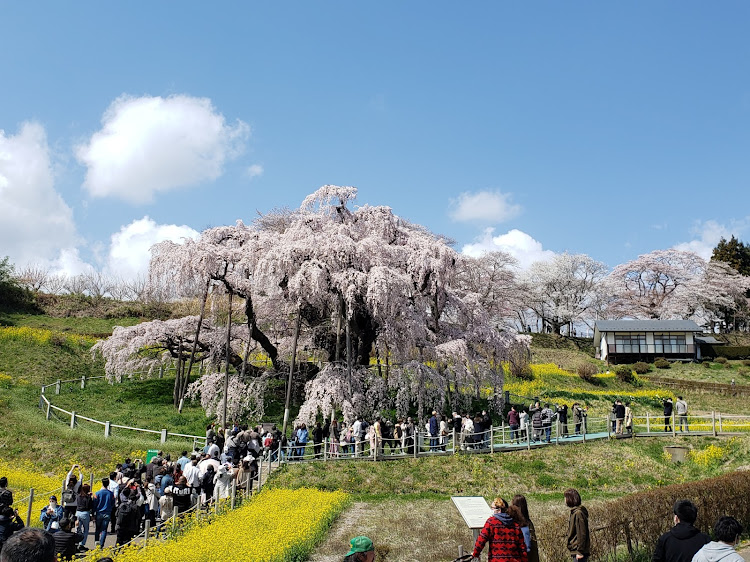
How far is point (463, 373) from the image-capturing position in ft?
99.7

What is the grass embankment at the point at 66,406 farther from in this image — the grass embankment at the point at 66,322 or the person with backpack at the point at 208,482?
the grass embankment at the point at 66,322

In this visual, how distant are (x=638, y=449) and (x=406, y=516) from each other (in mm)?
11869

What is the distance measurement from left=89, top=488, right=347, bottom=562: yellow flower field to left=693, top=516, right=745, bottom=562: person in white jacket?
8.11 meters

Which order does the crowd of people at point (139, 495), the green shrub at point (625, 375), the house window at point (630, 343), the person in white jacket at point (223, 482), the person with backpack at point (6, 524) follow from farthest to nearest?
1. the house window at point (630, 343)
2. the green shrub at point (625, 375)
3. the person in white jacket at point (223, 482)
4. the crowd of people at point (139, 495)
5. the person with backpack at point (6, 524)

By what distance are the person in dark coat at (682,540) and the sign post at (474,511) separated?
3.34 meters

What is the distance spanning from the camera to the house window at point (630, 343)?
202ft

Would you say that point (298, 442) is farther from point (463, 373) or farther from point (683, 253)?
point (683, 253)

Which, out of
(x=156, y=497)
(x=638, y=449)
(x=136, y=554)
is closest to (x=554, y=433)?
(x=638, y=449)

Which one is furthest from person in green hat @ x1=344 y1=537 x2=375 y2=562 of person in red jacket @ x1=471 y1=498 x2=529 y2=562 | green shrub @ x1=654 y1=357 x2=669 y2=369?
green shrub @ x1=654 y1=357 x2=669 y2=369

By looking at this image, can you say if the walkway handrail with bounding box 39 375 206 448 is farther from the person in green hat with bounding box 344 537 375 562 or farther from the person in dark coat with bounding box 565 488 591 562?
the person in green hat with bounding box 344 537 375 562

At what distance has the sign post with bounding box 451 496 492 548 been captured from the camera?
9.97 m

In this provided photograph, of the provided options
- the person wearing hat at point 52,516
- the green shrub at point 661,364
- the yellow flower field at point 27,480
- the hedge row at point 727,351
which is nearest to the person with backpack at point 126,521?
the person wearing hat at point 52,516

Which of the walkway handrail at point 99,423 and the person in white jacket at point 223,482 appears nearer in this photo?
the person in white jacket at point 223,482

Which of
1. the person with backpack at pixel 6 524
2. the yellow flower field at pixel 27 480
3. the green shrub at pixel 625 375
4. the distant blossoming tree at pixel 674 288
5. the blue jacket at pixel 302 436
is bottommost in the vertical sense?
the yellow flower field at pixel 27 480
